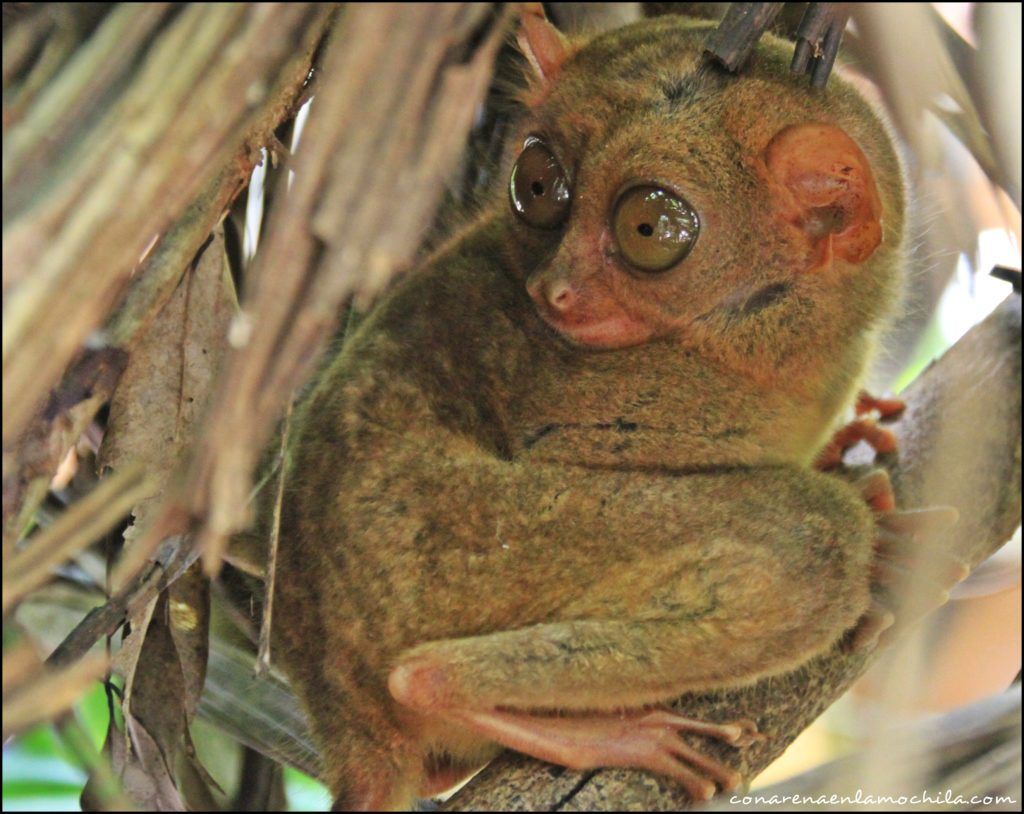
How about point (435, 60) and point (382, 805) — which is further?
point (382, 805)

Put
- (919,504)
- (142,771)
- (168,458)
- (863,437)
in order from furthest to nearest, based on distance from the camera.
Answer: (863,437) → (919,504) → (168,458) → (142,771)

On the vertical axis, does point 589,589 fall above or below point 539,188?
below

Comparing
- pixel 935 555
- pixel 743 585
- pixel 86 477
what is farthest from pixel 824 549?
pixel 86 477

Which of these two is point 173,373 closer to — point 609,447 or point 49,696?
point 609,447

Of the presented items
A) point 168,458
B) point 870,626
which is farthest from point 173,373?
point 870,626

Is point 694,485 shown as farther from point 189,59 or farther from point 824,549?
point 189,59

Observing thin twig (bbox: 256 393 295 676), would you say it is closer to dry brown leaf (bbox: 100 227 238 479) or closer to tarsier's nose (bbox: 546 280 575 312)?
dry brown leaf (bbox: 100 227 238 479)
